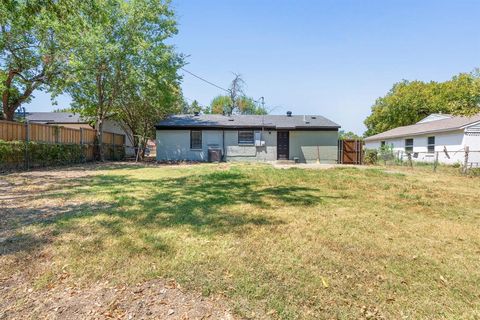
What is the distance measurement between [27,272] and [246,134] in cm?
1665

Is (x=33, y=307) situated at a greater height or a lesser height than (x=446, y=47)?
lesser

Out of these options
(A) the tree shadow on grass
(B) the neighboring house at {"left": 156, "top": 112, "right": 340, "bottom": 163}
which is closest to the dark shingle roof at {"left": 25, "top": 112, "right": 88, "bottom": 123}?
(B) the neighboring house at {"left": 156, "top": 112, "right": 340, "bottom": 163}

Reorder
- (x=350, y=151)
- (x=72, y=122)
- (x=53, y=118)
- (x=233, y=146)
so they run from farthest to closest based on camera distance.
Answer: (x=53, y=118) < (x=72, y=122) < (x=233, y=146) < (x=350, y=151)

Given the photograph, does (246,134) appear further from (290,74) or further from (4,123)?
(4,123)

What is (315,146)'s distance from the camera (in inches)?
740

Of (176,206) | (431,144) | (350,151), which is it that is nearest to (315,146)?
(350,151)

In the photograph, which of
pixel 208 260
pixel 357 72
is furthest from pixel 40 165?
pixel 357 72

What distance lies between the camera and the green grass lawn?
7.41 feet

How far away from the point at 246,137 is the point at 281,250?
52.2 feet

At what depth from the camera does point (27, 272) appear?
264 cm

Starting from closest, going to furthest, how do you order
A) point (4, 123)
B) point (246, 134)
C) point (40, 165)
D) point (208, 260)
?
point (208, 260)
point (4, 123)
point (40, 165)
point (246, 134)

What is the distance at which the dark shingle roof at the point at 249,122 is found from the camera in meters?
18.4

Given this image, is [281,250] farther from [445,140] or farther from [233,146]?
[445,140]

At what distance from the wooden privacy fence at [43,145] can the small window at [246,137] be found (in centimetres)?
915
